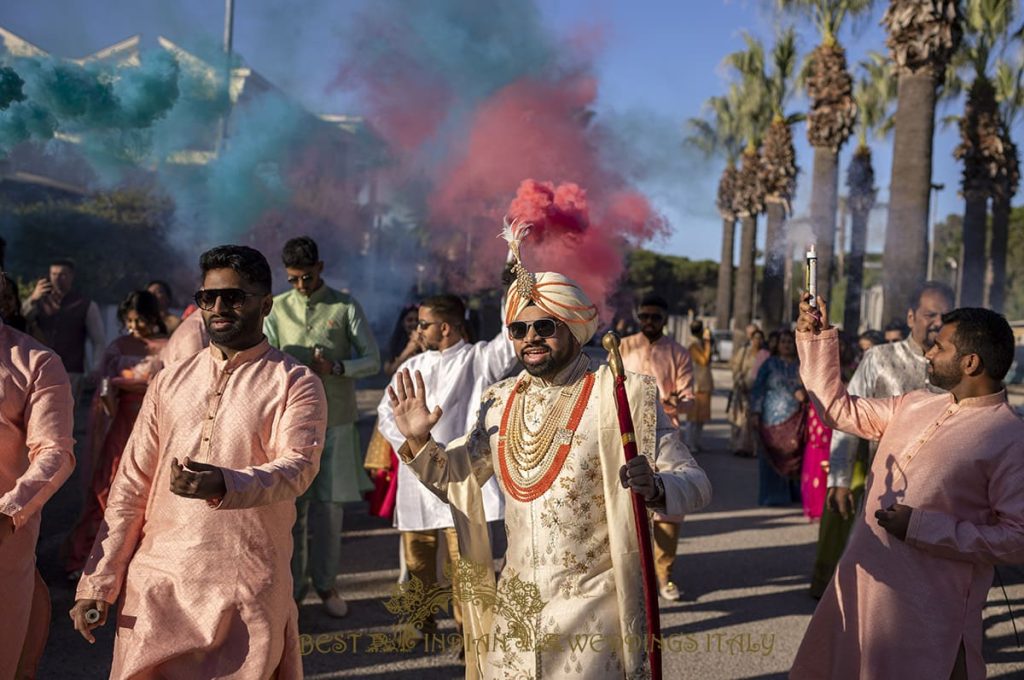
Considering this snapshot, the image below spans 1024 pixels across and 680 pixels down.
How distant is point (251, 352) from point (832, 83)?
21.2 m

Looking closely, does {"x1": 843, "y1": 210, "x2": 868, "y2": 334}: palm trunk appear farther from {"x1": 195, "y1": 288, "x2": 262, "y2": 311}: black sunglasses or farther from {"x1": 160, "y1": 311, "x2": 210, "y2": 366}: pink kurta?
{"x1": 195, "y1": 288, "x2": 262, "y2": 311}: black sunglasses

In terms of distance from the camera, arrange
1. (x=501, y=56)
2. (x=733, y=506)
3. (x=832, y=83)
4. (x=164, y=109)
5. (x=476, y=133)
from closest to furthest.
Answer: (x=164, y=109) → (x=733, y=506) → (x=476, y=133) → (x=501, y=56) → (x=832, y=83)

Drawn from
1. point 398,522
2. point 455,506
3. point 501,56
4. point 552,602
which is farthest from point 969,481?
point 501,56

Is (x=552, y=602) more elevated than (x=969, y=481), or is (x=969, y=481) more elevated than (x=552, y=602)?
(x=969, y=481)

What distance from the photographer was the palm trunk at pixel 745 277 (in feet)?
92.2

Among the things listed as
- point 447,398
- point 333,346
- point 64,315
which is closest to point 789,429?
point 447,398

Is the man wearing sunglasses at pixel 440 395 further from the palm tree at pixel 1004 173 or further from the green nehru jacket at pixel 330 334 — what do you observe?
the palm tree at pixel 1004 173

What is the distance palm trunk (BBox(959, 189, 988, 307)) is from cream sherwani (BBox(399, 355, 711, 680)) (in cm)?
1655

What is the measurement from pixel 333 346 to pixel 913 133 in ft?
35.0

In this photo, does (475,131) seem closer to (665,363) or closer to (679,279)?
(665,363)

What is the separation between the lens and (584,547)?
129 inches

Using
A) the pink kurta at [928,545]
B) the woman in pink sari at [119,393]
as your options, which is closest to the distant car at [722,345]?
the woman in pink sari at [119,393]

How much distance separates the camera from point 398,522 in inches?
232

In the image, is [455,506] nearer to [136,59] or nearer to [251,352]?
[251,352]
